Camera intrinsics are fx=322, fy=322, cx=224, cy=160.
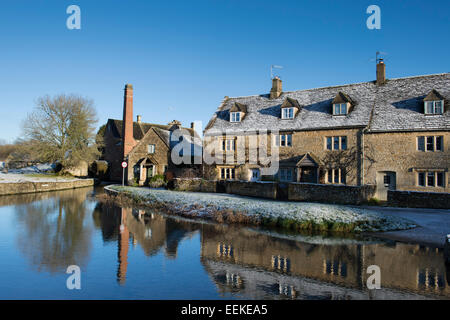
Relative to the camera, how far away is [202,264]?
11.0m

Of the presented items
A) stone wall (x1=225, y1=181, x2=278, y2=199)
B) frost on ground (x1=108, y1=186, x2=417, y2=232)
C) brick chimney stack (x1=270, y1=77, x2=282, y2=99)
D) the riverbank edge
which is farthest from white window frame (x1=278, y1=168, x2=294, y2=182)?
the riverbank edge

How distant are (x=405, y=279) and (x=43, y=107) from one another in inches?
1837

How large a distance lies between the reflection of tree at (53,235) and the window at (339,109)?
69.7ft

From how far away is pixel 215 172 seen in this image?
104 feet

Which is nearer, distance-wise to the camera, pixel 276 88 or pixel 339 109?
pixel 339 109

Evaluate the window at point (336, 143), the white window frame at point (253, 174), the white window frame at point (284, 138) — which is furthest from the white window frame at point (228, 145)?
the window at point (336, 143)

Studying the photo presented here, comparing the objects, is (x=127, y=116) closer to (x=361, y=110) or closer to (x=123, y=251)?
(x=361, y=110)

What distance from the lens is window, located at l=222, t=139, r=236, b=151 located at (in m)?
31.3

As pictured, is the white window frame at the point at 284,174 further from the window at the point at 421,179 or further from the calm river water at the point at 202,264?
the calm river water at the point at 202,264

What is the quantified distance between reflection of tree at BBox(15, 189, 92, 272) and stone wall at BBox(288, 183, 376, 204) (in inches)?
537

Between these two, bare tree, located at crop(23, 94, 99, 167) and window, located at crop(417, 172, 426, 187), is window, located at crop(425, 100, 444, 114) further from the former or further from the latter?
bare tree, located at crop(23, 94, 99, 167)

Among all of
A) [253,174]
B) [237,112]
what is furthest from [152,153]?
[253,174]

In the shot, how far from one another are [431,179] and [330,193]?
827cm
